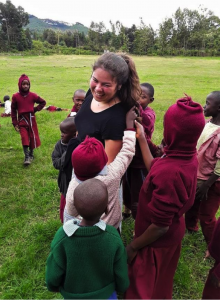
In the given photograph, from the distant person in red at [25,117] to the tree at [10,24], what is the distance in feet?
188

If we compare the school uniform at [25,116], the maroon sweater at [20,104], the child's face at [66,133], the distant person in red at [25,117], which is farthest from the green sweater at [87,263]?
the maroon sweater at [20,104]

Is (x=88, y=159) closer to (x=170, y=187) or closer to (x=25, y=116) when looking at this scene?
(x=170, y=187)

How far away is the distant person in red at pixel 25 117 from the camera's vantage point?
4879 millimetres

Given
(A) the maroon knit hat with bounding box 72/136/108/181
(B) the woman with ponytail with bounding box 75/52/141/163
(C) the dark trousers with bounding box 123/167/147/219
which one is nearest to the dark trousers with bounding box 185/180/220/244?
(C) the dark trousers with bounding box 123/167/147/219

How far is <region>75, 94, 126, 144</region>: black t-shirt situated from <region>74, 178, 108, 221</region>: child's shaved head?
22.2 inches

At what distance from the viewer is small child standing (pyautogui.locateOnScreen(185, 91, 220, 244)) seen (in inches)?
99.7

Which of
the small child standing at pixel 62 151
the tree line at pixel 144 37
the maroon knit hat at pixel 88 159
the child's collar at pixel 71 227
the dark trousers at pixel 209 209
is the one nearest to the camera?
the child's collar at pixel 71 227

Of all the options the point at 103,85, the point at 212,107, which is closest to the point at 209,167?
the point at 212,107

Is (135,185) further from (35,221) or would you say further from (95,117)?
(35,221)

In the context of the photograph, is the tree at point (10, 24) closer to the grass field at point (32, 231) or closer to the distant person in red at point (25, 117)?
the distant person in red at point (25, 117)

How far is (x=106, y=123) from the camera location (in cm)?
190

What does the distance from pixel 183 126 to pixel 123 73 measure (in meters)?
0.71

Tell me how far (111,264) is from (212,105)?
1.84 meters

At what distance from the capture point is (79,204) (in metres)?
1.41
